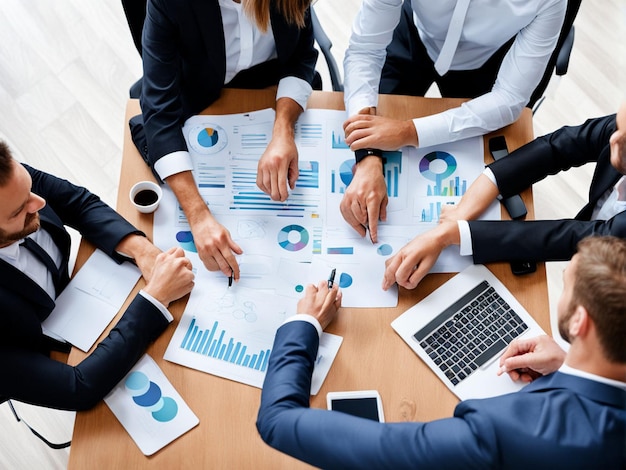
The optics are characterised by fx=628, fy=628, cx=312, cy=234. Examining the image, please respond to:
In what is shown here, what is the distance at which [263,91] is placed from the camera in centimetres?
187

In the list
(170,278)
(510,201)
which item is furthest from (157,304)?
(510,201)

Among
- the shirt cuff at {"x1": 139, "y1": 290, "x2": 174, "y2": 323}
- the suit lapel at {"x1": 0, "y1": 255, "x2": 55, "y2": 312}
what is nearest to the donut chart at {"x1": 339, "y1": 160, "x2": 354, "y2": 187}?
the shirt cuff at {"x1": 139, "y1": 290, "x2": 174, "y2": 323}

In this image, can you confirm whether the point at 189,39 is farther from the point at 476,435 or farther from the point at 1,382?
the point at 476,435

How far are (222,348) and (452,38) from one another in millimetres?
1167

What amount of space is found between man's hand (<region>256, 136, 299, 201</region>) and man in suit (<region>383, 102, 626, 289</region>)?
1.17 ft

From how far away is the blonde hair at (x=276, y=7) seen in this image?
1.66 m

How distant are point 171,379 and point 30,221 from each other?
50cm

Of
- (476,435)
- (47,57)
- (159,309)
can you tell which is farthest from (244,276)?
(47,57)

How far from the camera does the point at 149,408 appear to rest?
1.46m

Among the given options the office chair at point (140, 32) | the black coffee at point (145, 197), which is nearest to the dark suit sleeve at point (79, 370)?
the black coffee at point (145, 197)

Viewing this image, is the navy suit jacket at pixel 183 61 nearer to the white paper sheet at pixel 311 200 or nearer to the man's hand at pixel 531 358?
the white paper sheet at pixel 311 200

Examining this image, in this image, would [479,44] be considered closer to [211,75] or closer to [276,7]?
[276,7]

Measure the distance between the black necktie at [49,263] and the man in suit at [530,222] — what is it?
2.76 ft

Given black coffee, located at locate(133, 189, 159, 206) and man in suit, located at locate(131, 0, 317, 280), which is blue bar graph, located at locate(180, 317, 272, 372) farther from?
black coffee, located at locate(133, 189, 159, 206)
